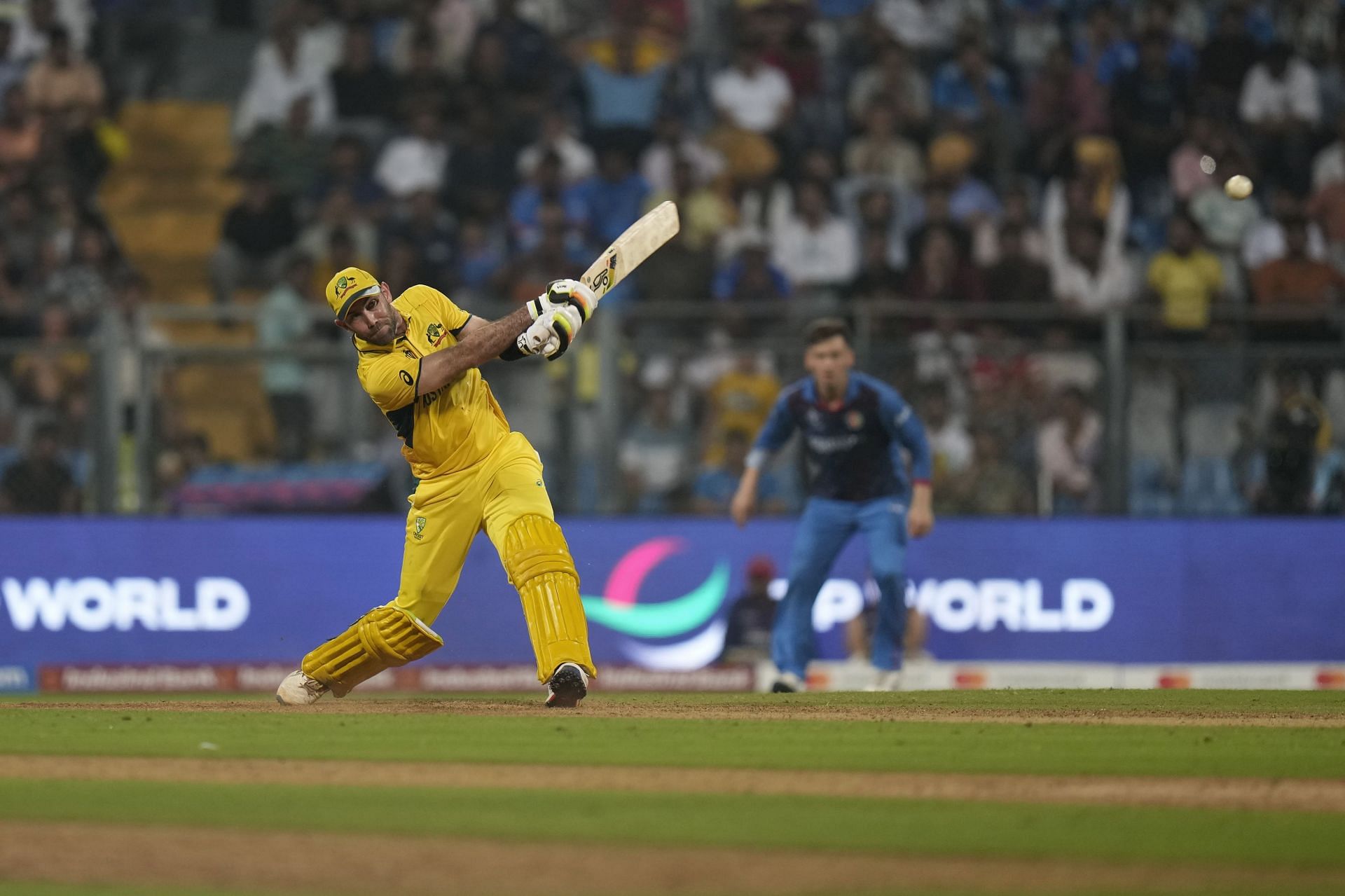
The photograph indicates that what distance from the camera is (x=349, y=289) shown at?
945 cm

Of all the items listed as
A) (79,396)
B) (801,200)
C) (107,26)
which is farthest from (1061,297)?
(107,26)

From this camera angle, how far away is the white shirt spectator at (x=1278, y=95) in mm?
19359

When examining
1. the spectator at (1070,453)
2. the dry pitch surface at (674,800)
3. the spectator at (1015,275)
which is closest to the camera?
the dry pitch surface at (674,800)

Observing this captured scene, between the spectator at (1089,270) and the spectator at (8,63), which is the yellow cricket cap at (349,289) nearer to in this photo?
the spectator at (1089,270)

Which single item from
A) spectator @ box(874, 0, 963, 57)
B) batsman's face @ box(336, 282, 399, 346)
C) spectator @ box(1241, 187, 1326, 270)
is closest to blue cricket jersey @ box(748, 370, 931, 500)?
batsman's face @ box(336, 282, 399, 346)

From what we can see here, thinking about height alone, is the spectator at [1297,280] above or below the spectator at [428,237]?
below

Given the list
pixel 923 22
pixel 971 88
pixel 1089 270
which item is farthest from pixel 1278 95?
pixel 923 22

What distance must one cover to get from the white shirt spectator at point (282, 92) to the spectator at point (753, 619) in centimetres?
729

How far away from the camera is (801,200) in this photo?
1808cm

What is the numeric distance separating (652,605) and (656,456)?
3.74 feet

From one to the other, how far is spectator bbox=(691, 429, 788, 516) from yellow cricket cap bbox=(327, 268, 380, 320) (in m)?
6.17

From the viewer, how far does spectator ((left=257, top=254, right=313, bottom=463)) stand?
15109 mm

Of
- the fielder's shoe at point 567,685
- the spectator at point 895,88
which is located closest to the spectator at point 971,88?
the spectator at point 895,88

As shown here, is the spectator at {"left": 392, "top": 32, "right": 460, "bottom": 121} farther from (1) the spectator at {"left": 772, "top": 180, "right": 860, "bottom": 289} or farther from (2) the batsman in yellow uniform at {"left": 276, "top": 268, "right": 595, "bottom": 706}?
(2) the batsman in yellow uniform at {"left": 276, "top": 268, "right": 595, "bottom": 706}
